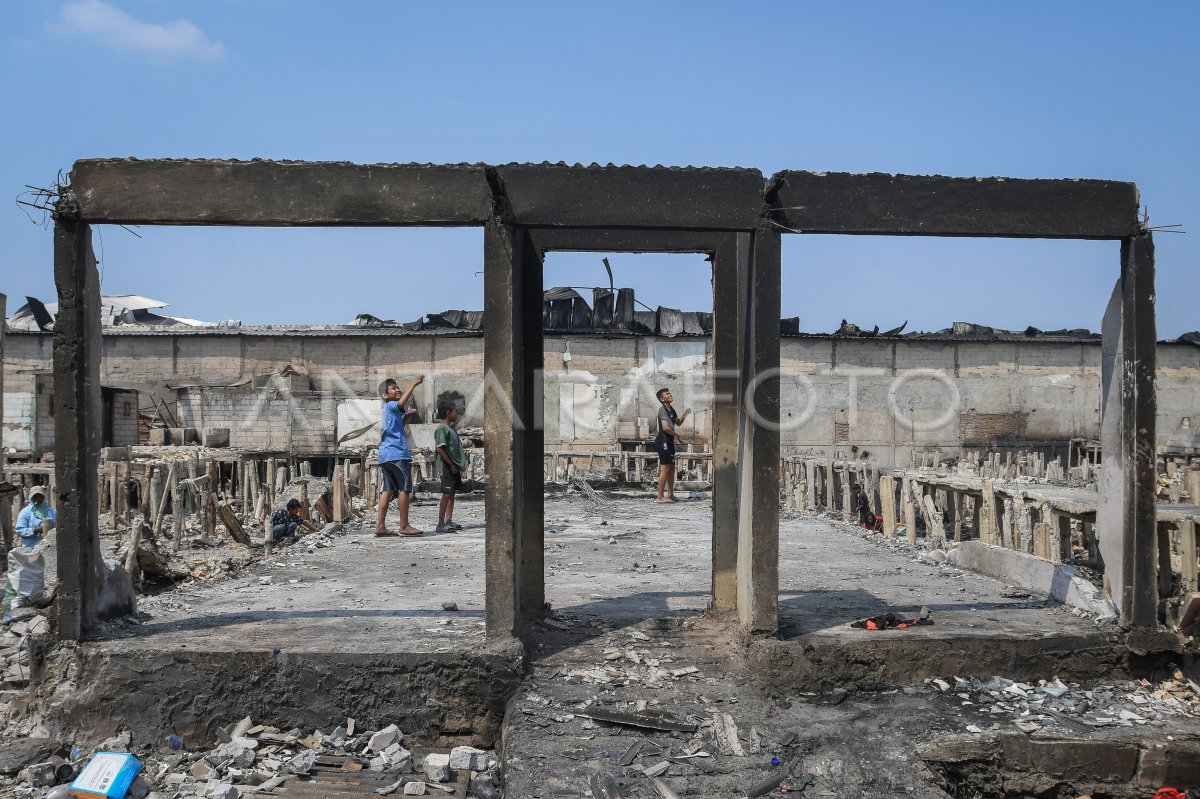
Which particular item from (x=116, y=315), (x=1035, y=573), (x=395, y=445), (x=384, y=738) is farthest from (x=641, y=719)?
(x=116, y=315)

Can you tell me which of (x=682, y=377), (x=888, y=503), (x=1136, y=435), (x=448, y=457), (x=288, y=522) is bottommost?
(x=288, y=522)

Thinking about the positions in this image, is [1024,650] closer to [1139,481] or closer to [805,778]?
[1139,481]

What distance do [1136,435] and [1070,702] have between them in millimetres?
1713

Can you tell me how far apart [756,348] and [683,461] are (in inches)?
656

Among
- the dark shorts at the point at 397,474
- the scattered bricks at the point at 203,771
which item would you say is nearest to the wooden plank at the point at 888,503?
the dark shorts at the point at 397,474

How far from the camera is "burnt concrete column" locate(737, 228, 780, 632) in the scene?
5.43 m

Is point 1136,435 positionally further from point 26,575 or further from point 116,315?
point 116,315

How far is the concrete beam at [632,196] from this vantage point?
214 inches

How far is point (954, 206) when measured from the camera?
5578mm

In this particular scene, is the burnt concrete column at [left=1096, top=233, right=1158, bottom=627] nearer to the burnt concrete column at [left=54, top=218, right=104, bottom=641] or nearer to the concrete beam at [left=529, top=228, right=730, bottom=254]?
the concrete beam at [left=529, top=228, right=730, bottom=254]

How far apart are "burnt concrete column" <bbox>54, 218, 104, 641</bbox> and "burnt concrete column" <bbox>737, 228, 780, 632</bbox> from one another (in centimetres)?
401

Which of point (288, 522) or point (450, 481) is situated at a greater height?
point (450, 481)

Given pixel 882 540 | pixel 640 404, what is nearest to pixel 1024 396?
pixel 640 404

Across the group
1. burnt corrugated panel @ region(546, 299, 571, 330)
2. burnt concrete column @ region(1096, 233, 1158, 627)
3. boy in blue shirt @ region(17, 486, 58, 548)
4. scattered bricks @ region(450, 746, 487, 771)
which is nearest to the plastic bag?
boy in blue shirt @ region(17, 486, 58, 548)
